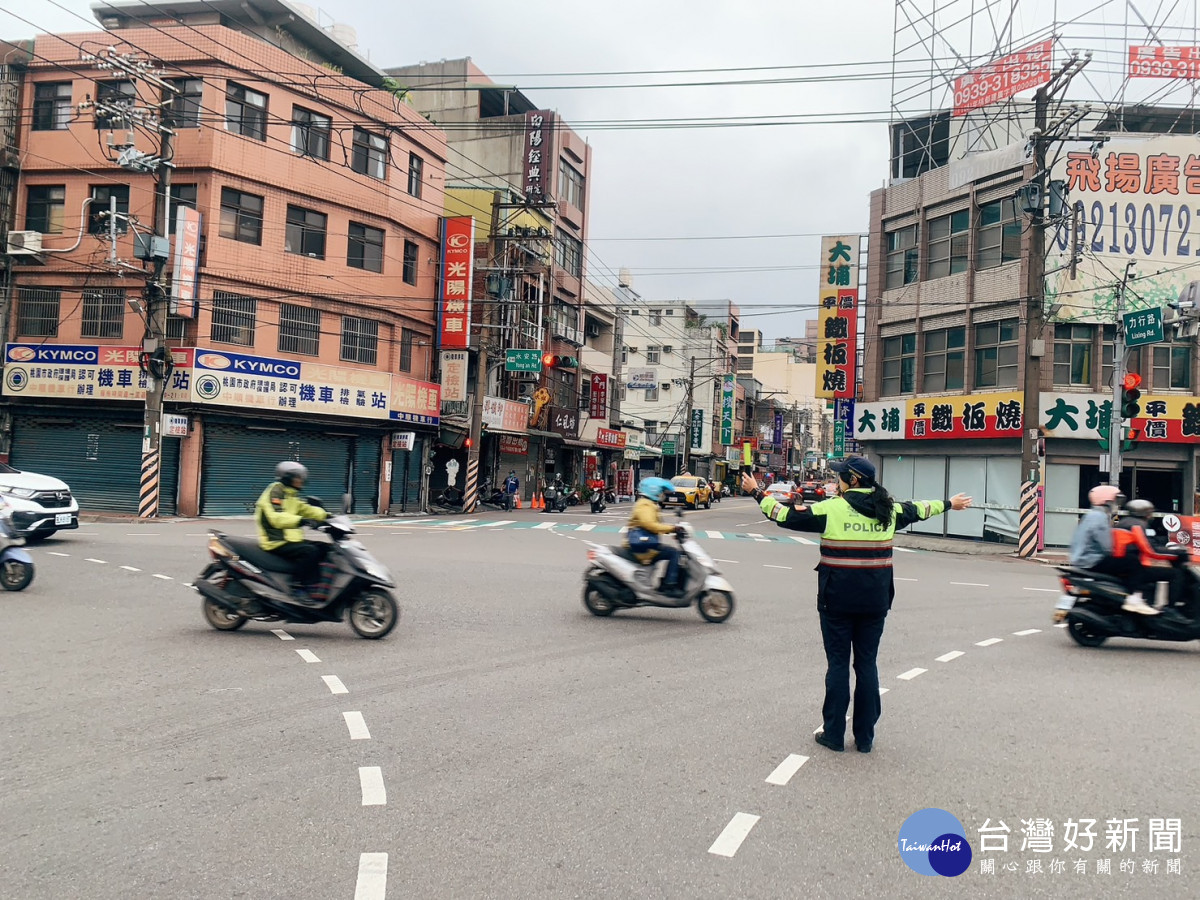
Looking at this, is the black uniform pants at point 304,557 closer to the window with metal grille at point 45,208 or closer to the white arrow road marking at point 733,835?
the white arrow road marking at point 733,835

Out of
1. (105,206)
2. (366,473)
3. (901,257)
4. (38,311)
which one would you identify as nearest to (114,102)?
(105,206)

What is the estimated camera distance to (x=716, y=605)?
10.7 m

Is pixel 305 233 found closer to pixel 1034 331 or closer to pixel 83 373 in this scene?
pixel 83 373

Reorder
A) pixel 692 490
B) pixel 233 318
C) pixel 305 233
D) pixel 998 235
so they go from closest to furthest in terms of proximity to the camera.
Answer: pixel 233 318 → pixel 998 235 → pixel 305 233 → pixel 692 490

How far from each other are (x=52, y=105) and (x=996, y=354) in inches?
1164

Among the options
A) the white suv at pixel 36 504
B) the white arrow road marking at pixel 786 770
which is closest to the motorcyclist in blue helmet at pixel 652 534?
the white arrow road marking at pixel 786 770

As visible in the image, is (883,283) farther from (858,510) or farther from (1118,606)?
(858,510)

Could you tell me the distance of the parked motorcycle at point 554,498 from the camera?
37.3m

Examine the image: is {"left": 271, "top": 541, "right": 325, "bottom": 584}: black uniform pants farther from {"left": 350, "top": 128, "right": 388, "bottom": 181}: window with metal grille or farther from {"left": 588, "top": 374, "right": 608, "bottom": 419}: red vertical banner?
{"left": 588, "top": 374, "right": 608, "bottom": 419}: red vertical banner

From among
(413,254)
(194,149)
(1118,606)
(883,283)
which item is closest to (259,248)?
(194,149)

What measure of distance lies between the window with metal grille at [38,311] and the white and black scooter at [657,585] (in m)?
23.1

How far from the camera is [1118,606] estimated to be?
9.44m

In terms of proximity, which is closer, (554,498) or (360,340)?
(360,340)

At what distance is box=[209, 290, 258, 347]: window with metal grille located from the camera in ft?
87.1
